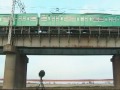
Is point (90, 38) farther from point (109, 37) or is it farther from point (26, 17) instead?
point (26, 17)

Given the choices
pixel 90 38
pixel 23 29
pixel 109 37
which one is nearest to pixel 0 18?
pixel 23 29

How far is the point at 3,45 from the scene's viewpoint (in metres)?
54.5

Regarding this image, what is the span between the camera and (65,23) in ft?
177

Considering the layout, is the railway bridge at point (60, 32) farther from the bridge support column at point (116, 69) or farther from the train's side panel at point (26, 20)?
the bridge support column at point (116, 69)

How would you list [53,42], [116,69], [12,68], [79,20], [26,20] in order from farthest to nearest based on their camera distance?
[116,69]
[26,20]
[79,20]
[53,42]
[12,68]

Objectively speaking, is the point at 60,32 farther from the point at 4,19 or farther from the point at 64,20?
the point at 4,19

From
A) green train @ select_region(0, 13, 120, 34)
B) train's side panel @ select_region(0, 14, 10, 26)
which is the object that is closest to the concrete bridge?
green train @ select_region(0, 13, 120, 34)

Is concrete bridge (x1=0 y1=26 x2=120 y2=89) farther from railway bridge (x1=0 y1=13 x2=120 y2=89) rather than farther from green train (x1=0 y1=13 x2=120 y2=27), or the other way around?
green train (x1=0 y1=13 x2=120 y2=27)

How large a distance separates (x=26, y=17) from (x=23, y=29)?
8.65 feet

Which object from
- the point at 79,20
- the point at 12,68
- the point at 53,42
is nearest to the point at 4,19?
the point at 12,68

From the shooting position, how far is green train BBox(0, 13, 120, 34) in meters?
54.1

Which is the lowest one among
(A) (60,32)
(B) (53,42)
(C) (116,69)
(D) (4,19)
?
(C) (116,69)

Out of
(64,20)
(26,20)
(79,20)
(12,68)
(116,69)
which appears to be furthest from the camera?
(116,69)

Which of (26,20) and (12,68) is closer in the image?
(12,68)
